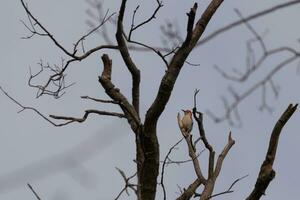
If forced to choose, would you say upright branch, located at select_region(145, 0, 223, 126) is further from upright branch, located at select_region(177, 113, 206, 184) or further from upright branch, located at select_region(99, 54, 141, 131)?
upright branch, located at select_region(177, 113, 206, 184)

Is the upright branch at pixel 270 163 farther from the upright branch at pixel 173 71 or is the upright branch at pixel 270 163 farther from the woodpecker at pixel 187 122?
the woodpecker at pixel 187 122

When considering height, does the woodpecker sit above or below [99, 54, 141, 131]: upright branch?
above

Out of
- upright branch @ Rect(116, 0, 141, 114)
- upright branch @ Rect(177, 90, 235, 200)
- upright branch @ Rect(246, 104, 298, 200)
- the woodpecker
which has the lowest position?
upright branch @ Rect(246, 104, 298, 200)

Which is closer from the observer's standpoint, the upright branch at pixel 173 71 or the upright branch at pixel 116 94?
the upright branch at pixel 173 71

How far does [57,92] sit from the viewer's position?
4.95 m

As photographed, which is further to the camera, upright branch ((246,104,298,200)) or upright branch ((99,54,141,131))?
upright branch ((99,54,141,131))

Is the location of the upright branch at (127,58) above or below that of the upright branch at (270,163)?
above

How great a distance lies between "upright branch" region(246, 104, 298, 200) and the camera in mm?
3793

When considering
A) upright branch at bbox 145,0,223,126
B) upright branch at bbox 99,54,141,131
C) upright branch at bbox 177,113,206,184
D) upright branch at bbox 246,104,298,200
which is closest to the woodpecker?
upright branch at bbox 177,113,206,184

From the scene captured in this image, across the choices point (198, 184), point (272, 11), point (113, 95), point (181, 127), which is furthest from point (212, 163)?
point (272, 11)

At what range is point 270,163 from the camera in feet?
12.8

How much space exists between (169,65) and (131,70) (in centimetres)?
36

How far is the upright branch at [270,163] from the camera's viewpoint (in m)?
3.79

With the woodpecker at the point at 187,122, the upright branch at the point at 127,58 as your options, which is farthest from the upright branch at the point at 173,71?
the woodpecker at the point at 187,122
